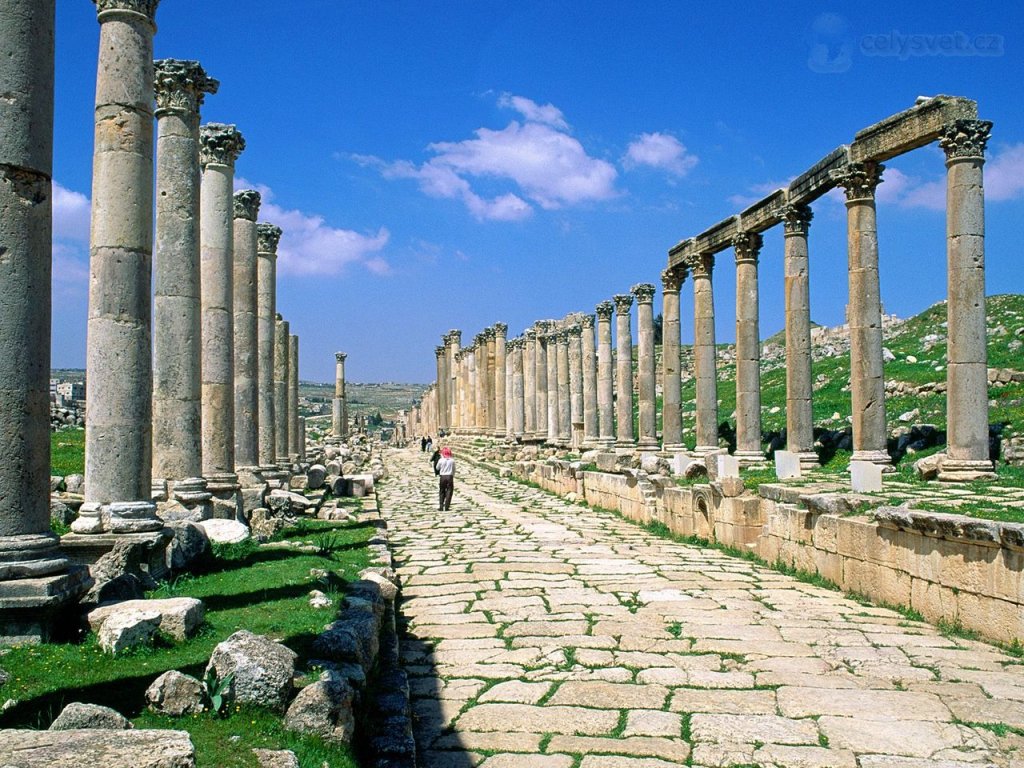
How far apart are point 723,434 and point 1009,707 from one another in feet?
77.6

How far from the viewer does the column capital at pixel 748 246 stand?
70.8 ft

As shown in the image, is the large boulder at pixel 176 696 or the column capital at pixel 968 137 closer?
the large boulder at pixel 176 696

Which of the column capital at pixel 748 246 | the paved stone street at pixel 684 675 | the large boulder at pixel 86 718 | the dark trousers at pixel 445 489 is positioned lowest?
the paved stone street at pixel 684 675

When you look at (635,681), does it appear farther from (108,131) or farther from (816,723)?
(108,131)

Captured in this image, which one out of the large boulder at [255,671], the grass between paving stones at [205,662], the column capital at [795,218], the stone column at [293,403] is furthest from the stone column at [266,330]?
the large boulder at [255,671]

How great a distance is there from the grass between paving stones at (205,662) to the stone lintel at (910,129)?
39.4 ft

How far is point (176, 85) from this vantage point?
A: 12.6 metres

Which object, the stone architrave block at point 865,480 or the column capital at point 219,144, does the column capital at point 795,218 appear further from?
the column capital at point 219,144

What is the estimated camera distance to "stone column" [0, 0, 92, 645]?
6.35 meters

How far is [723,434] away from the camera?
2930 centimetres

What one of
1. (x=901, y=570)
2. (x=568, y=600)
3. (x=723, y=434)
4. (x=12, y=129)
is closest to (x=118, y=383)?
(x=12, y=129)

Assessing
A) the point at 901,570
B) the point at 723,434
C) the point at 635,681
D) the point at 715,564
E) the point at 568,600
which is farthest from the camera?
the point at 723,434

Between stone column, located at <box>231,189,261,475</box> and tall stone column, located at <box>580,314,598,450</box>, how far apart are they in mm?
17096

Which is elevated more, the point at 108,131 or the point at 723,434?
the point at 108,131
